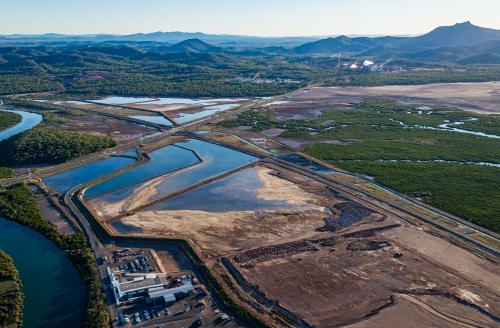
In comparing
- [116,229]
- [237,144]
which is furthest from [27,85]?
[116,229]

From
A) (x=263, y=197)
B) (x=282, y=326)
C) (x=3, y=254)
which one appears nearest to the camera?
(x=282, y=326)

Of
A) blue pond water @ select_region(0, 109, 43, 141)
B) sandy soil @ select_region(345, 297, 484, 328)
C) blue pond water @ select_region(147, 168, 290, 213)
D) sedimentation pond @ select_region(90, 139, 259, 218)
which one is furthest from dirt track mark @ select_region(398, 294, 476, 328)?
blue pond water @ select_region(0, 109, 43, 141)

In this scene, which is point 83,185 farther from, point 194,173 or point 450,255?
point 450,255

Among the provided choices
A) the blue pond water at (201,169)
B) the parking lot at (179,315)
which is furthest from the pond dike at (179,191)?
the parking lot at (179,315)

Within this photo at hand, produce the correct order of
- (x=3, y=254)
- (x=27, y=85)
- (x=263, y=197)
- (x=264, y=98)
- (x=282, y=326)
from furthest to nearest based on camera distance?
(x=27, y=85), (x=264, y=98), (x=263, y=197), (x=3, y=254), (x=282, y=326)

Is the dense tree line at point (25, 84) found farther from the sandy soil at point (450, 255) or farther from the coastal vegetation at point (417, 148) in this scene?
the sandy soil at point (450, 255)

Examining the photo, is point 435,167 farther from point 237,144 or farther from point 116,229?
point 116,229

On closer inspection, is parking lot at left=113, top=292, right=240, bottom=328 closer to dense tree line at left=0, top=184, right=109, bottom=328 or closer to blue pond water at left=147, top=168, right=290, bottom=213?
dense tree line at left=0, top=184, right=109, bottom=328
